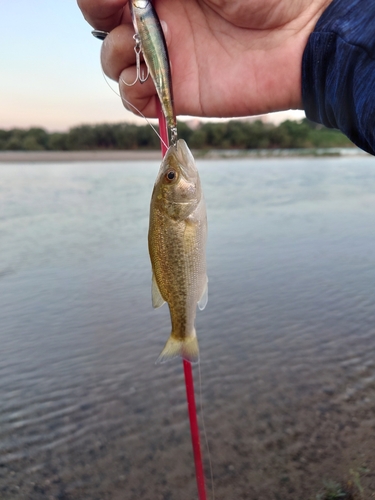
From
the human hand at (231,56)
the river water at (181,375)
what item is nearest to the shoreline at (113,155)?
the river water at (181,375)

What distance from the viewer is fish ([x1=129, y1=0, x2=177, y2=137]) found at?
162 centimetres

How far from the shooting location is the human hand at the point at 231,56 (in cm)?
231

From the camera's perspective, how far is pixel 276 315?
19.3ft

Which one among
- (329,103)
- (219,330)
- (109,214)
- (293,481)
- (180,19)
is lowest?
(293,481)

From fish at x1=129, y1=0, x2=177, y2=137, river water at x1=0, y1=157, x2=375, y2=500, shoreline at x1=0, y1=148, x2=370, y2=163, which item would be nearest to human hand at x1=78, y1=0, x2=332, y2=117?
fish at x1=129, y1=0, x2=177, y2=137

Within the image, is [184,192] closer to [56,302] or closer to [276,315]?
[276,315]

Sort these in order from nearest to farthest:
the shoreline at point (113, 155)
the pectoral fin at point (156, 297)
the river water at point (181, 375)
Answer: the pectoral fin at point (156, 297), the river water at point (181, 375), the shoreline at point (113, 155)

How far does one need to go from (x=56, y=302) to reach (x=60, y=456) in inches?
130

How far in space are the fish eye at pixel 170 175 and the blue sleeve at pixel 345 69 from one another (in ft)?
2.69

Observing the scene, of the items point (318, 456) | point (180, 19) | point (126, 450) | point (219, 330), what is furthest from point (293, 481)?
point (180, 19)

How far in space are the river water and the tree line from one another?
3604 cm

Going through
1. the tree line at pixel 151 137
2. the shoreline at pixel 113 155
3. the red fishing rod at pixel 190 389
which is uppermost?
the tree line at pixel 151 137

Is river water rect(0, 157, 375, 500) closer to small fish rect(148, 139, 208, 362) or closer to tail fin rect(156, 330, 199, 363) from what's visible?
tail fin rect(156, 330, 199, 363)

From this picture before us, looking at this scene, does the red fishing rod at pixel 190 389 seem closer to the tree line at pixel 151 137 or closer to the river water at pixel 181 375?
the river water at pixel 181 375
